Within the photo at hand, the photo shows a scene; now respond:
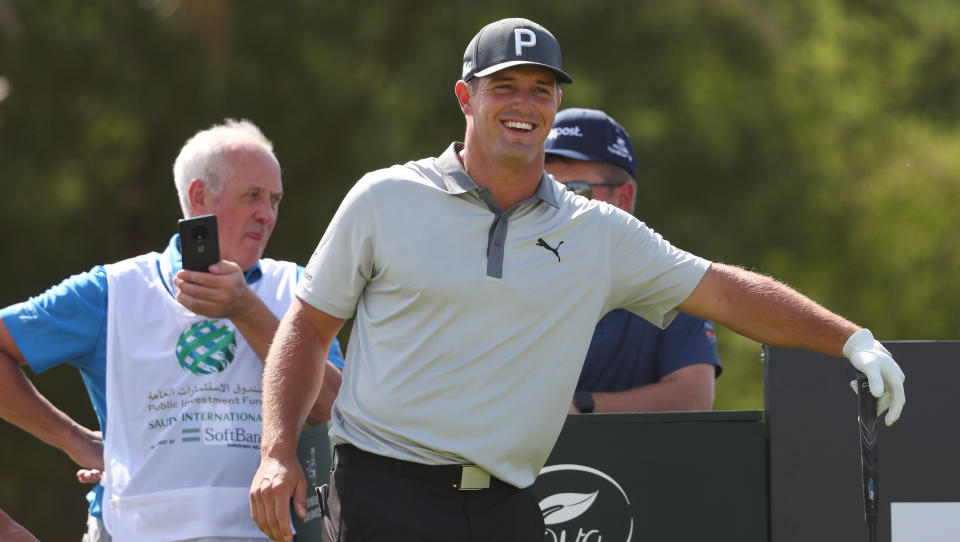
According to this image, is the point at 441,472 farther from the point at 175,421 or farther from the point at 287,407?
the point at 175,421

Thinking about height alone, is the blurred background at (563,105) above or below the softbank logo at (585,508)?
above

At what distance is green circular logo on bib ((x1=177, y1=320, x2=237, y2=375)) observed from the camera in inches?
152

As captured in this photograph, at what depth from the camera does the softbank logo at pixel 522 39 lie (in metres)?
3.30

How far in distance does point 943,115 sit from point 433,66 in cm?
621

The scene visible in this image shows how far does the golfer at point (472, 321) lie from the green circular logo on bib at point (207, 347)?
625mm

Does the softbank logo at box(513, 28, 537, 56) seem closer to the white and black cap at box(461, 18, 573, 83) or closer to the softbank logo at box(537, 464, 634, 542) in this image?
the white and black cap at box(461, 18, 573, 83)

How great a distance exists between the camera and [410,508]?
122 inches

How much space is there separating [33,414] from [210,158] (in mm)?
984

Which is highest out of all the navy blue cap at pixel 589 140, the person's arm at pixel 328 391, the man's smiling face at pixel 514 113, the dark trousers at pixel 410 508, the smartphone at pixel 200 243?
the navy blue cap at pixel 589 140

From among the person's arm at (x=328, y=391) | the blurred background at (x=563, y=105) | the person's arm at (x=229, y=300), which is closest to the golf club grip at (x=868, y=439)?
the person's arm at (x=328, y=391)

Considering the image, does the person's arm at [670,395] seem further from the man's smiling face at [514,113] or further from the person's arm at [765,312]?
the man's smiling face at [514,113]

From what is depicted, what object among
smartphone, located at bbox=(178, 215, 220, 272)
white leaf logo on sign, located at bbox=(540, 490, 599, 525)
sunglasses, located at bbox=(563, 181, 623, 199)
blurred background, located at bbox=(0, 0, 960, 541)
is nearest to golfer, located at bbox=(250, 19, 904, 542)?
white leaf logo on sign, located at bbox=(540, 490, 599, 525)

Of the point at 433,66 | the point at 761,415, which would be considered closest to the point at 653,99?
the point at 433,66

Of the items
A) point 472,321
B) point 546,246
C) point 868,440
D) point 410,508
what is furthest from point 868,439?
point 410,508
